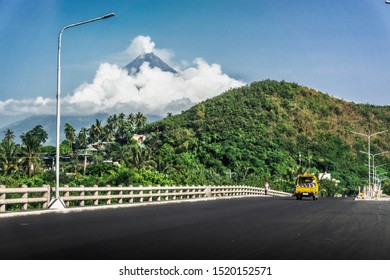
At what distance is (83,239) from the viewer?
13.5 metres

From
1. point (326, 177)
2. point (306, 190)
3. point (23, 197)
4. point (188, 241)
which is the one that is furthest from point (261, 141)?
point (188, 241)

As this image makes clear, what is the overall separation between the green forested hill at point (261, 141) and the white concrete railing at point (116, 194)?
4099 cm

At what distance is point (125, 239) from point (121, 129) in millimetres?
147422

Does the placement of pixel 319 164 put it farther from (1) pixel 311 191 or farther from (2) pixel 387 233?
(2) pixel 387 233

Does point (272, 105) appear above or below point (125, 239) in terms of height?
above

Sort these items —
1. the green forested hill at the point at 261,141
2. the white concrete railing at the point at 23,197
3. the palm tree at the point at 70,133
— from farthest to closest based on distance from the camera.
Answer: the palm tree at the point at 70,133
the green forested hill at the point at 261,141
the white concrete railing at the point at 23,197

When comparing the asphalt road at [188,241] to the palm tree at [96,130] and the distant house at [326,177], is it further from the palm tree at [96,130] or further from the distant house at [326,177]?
the palm tree at [96,130]

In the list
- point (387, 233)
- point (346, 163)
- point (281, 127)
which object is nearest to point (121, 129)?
point (281, 127)

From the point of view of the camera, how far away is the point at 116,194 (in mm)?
33188

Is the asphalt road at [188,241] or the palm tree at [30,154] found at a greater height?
the palm tree at [30,154]

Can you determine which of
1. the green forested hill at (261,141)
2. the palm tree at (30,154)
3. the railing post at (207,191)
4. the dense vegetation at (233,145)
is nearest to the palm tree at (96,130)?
the dense vegetation at (233,145)

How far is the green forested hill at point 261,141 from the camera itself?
4705 inches

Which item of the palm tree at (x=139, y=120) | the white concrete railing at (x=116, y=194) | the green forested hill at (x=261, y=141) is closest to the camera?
the white concrete railing at (x=116, y=194)

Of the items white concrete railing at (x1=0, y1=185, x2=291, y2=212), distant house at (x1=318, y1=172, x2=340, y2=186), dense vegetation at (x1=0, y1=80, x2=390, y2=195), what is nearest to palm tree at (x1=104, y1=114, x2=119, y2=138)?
dense vegetation at (x1=0, y1=80, x2=390, y2=195)
